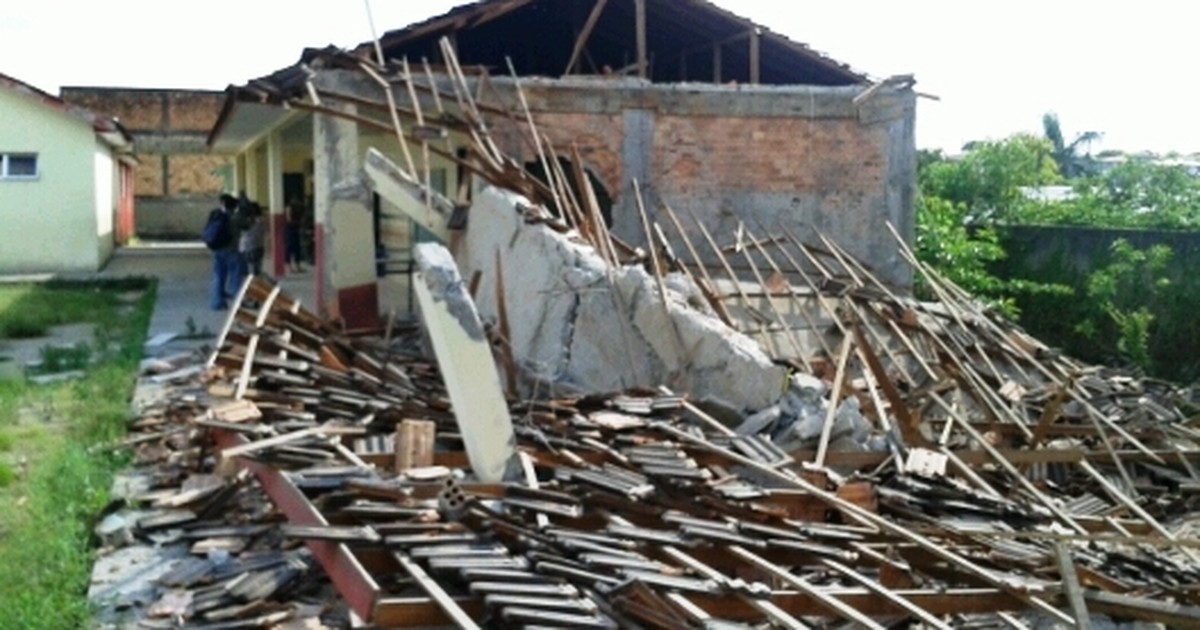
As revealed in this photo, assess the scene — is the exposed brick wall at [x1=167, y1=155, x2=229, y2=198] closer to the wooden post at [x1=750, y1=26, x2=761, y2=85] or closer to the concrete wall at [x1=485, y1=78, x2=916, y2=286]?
the wooden post at [x1=750, y1=26, x2=761, y2=85]

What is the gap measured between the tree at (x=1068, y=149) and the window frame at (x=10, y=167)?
2838 centimetres

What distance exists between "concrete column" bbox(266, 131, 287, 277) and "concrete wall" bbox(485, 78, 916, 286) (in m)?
9.56

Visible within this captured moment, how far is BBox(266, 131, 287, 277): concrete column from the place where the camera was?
24500mm

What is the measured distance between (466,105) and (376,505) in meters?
8.64

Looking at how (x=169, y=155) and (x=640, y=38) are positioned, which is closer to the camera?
(x=640, y=38)

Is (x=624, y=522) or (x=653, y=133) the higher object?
(x=653, y=133)

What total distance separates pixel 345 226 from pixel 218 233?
10.3 feet

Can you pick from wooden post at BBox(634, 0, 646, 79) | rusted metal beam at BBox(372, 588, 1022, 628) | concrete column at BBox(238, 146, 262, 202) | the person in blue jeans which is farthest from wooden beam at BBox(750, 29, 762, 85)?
concrete column at BBox(238, 146, 262, 202)

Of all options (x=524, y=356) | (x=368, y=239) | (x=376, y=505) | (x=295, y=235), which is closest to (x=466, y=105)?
(x=368, y=239)

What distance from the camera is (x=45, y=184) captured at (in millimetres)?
26312

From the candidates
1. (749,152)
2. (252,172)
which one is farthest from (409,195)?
(252,172)

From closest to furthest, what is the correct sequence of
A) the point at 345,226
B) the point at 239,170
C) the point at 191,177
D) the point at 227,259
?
the point at 345,226 → the point at 227,259 → the point at 239,170 → the point at 191,177

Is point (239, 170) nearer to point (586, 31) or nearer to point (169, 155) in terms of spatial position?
point (169, 155)

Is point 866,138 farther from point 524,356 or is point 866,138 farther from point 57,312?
point 57,312
